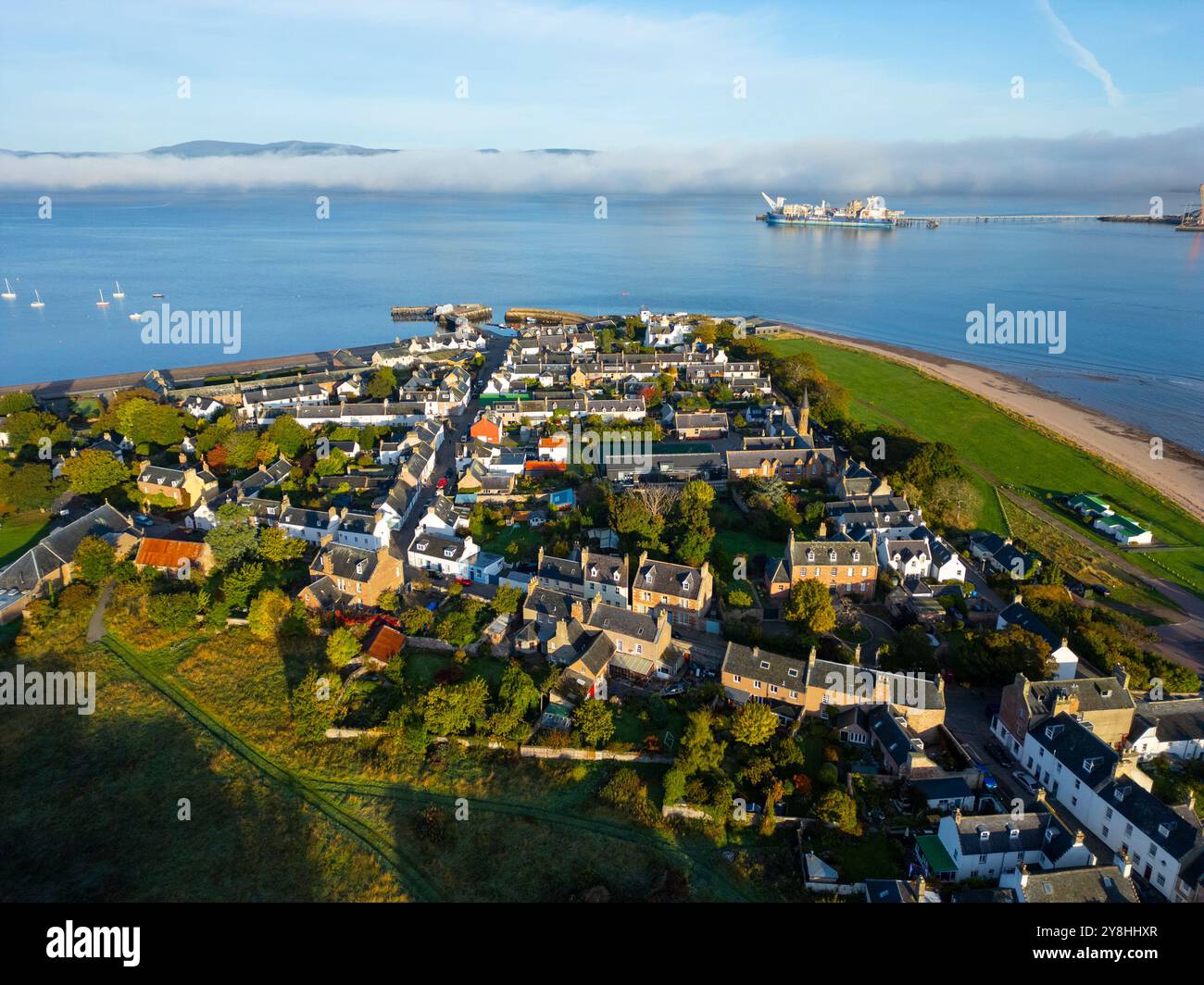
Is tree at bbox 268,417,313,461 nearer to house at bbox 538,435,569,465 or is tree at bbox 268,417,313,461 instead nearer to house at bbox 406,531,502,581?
house at bbox 538,435,569,465

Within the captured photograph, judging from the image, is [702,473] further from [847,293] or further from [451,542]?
[847,293]

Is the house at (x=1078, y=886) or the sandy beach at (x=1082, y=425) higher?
the sandy beach at (x=1082, y=425)

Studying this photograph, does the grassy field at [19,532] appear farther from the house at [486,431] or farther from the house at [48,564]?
the house at [486,431]

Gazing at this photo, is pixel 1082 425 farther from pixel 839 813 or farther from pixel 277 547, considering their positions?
pixel 277 547

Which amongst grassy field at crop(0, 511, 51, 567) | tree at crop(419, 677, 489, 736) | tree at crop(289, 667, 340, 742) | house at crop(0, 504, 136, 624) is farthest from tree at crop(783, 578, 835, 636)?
grassy field at crop(0, 511, 51, 567)

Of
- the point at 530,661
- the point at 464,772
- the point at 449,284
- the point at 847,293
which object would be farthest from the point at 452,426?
the point at 847,293

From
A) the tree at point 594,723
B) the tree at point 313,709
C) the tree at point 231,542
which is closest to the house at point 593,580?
the tree at point 594,723
